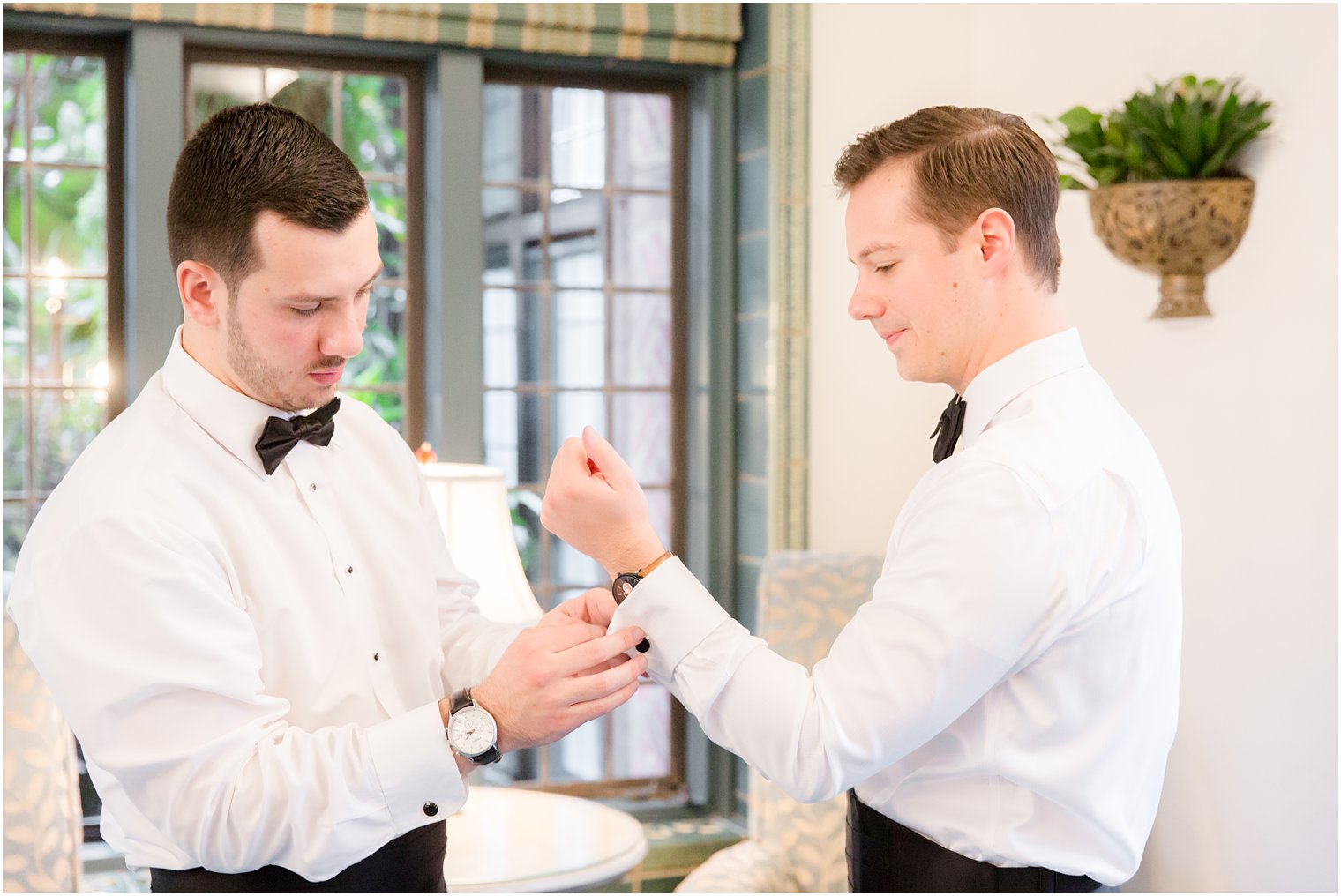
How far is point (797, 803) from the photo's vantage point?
299cm

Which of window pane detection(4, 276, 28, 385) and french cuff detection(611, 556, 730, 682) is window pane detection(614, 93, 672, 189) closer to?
window pane detection(4, 276, 28, 385)

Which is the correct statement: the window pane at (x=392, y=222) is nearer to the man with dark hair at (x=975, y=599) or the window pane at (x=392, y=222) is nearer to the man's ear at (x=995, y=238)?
the man with dark hair at (x=975, y=599)

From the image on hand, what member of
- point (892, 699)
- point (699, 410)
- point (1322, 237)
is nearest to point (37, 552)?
point (892, 699)

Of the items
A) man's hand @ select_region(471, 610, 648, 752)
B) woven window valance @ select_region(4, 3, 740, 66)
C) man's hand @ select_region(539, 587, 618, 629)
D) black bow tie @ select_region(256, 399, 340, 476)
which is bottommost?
man's hand @ select_region(471, 610, 648, 752)

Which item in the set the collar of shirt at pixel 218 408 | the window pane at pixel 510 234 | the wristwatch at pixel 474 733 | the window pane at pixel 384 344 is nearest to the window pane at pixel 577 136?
the window pane at pixel 510 234

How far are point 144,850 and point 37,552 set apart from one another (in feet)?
1.20

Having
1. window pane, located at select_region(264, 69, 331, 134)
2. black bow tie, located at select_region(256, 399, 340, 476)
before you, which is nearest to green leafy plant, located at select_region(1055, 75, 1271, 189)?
black bow tie, located at select_region(256, 399, 340, 476)

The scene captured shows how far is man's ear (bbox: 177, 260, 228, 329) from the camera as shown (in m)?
1.51

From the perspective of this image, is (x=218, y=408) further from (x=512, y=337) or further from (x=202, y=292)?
(x=512, y=337)

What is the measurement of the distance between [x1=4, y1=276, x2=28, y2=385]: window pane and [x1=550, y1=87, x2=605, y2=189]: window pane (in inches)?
57.8

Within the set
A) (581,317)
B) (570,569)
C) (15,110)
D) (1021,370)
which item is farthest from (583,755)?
(1021,370)

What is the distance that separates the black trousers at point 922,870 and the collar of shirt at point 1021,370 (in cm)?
46

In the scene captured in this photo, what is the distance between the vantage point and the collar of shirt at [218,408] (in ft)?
4.99

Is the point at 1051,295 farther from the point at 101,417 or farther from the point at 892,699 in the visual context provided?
the point at 101,417
